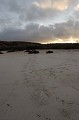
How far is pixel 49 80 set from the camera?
573 cm

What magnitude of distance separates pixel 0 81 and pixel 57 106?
2352 mm

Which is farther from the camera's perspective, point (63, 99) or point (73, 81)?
point (73, 81)

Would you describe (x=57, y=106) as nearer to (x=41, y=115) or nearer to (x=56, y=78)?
(x=41, y=115)

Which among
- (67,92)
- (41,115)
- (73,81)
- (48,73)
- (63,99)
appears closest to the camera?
(41,115)

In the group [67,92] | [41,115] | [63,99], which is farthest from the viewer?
[67,92]

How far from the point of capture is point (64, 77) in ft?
19.9

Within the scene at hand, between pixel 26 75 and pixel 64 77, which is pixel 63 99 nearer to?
pixel 64 77

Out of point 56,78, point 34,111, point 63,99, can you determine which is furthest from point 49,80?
point 34,111

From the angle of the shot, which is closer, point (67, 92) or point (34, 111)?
point (34, 111)

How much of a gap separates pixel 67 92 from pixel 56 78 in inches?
49.1

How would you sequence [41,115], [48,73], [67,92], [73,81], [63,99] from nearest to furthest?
[41,115], [63,99], [67,92], [73,81], [48,73]

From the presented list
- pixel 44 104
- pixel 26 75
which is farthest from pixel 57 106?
pixel 26 75

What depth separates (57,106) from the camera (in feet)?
13.1

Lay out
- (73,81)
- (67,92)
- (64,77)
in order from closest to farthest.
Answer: (67,92) → (73,81) → (64,77)
